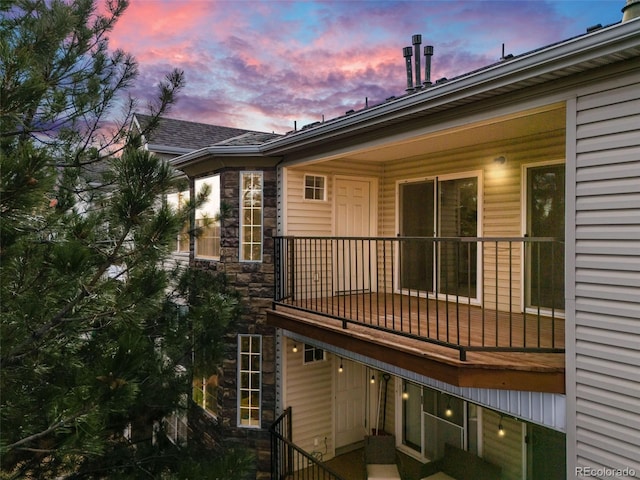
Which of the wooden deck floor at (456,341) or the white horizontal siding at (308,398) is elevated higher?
the wooden deck floor at (456,341)

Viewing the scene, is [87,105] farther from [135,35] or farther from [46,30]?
[135,35]

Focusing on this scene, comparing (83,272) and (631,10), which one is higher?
(631,10)

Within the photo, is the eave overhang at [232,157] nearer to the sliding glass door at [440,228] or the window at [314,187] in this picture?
the window at [314,187]

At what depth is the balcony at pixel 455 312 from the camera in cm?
348

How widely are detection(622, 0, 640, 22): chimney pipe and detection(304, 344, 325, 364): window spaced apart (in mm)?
5817

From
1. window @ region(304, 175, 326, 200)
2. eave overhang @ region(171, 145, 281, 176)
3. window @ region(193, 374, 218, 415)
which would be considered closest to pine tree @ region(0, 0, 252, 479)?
window @ region(193, 374, 218, 415)

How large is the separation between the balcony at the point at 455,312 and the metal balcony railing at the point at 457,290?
0.01 m

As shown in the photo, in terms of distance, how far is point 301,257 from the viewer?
6.66 metres

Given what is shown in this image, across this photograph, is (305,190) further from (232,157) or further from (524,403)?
(524,403)

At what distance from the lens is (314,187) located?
7043 mm

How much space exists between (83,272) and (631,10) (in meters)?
4.39

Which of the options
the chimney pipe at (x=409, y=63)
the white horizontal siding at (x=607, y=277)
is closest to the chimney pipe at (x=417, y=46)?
the chimney pipe at (x=409, y=63)

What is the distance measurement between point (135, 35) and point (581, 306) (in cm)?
726

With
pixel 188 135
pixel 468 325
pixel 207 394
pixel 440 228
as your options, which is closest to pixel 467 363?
pixel 468 325
